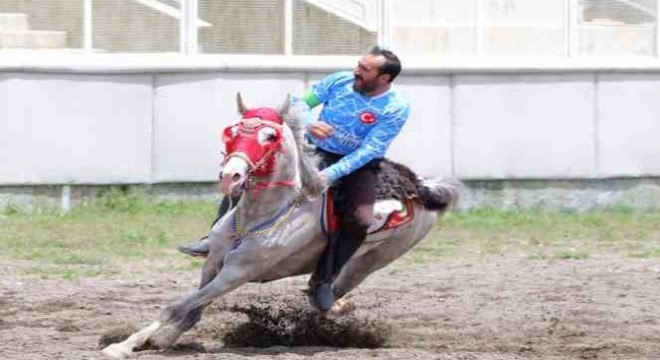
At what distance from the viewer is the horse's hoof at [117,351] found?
8617mm

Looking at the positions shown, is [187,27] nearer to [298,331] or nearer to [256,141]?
[298,331]

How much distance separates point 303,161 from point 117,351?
1.43 metres

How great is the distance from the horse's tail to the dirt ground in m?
0.76

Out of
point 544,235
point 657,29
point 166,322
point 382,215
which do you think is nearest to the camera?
point 166,322

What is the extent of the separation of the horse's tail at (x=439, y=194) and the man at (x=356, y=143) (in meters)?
0.58

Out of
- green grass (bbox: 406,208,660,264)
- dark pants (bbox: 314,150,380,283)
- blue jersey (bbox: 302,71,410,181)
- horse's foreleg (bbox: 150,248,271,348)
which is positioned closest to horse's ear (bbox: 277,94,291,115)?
blue jersey (bbox: 302,71,410,181)

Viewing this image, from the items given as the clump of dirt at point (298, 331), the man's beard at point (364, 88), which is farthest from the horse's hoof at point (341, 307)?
the man's beard at point (364, 88)

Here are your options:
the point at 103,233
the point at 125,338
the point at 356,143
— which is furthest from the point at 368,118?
the point at 103,233

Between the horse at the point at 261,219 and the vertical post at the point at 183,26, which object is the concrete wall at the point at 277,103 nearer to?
the vertical post at the point at 183,26

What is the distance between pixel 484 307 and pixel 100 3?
21.3ft

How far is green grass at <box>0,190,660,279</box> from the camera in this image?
1352 centimetres

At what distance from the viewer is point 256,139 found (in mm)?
8656

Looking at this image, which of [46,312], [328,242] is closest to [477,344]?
[328,242]

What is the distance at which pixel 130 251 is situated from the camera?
13.9 meters
